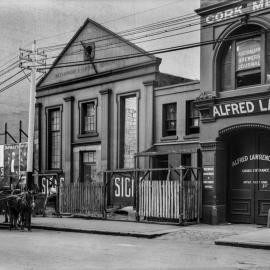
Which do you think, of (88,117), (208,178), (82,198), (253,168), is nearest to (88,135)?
(88,117)

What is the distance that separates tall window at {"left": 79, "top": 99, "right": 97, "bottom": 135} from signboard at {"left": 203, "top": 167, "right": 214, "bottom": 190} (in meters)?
9.18

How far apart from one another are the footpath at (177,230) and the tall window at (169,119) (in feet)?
17.1

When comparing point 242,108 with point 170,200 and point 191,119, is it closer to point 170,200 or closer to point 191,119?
point 170,200

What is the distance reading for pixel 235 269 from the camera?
Answer: 10172mm

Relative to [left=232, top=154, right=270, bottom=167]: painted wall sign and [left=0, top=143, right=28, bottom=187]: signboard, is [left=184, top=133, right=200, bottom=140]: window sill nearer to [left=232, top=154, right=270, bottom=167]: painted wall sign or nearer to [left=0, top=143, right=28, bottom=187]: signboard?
[left=232, top=154, right=270, bottom=167]: painted wall sign

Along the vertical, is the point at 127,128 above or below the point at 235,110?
below

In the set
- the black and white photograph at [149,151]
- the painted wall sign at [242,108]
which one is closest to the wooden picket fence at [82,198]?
the black and white photograph at [149,151]

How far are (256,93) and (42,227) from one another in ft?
29.8

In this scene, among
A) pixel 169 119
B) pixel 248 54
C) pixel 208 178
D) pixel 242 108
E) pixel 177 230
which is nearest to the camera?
pixel 177 230

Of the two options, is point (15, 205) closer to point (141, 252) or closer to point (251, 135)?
point (141, 252)

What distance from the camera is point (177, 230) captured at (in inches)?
680

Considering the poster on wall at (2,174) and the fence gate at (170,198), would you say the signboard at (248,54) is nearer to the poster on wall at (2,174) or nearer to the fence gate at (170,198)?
the fence gate at (170,198)

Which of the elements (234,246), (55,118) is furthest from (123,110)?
(234,246)

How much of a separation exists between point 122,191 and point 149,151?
293 centimetres
